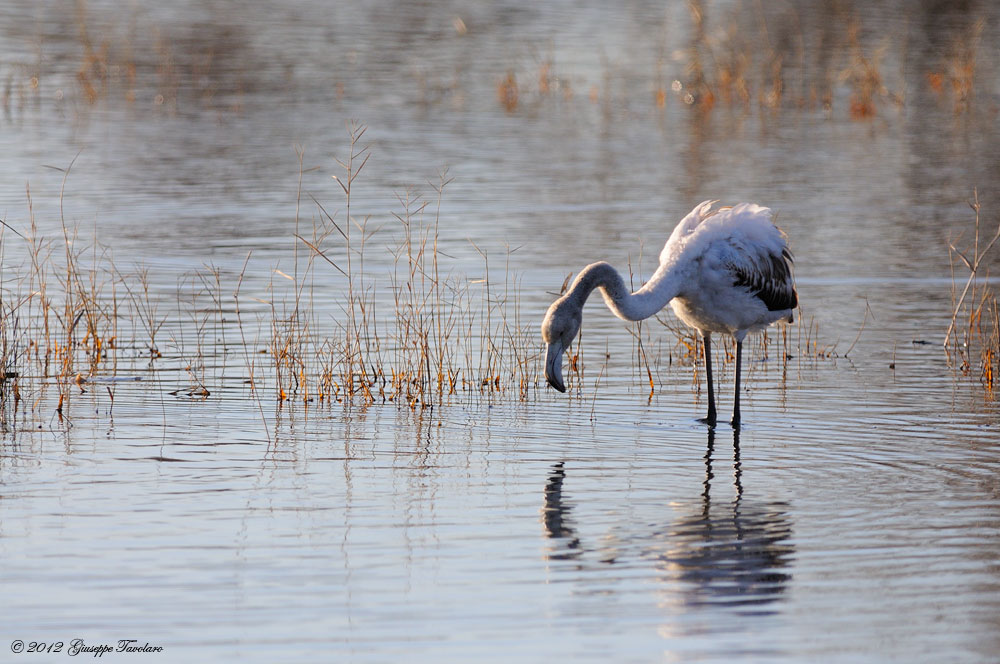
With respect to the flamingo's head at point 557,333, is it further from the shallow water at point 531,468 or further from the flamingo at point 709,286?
the shallow water at point 531,468

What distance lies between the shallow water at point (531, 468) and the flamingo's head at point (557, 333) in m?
0.47

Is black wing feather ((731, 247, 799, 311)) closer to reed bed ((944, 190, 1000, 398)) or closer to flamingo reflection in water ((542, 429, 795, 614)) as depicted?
reed bed ((944, 190, 1000, 398))

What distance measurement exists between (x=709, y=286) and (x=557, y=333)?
1225 mm

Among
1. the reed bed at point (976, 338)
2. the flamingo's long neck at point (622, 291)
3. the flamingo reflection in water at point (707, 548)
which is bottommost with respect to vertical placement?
the flamingo reflection in water at point (707, 548)

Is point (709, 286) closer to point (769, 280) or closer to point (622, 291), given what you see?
point (769, 280)

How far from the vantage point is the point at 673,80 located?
35.0m

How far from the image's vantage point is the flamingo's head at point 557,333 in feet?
30.1

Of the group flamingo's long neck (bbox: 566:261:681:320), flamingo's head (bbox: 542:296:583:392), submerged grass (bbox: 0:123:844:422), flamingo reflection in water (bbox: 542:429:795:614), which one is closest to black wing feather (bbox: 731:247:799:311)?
flamingo's long neck (bbox: 566:261:681:320)

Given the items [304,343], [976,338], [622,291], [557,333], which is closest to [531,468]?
[557,333]

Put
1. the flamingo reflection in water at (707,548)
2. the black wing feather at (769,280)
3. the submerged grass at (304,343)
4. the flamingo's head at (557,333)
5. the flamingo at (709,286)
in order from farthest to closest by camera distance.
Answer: the submerged grass at (304,343), the black wing feather at (769,280), the flamingo at (709,286), the flamingo's head at (557,333), the flamingo reflection in water at (707,548)

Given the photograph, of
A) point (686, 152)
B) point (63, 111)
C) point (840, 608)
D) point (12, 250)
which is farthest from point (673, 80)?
point (840, 608)

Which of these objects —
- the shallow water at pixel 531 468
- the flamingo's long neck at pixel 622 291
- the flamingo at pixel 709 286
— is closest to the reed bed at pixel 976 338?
the shallow water at pixel 531 468

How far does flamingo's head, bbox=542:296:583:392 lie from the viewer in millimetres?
9164

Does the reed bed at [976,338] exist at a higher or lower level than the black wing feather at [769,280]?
lower
